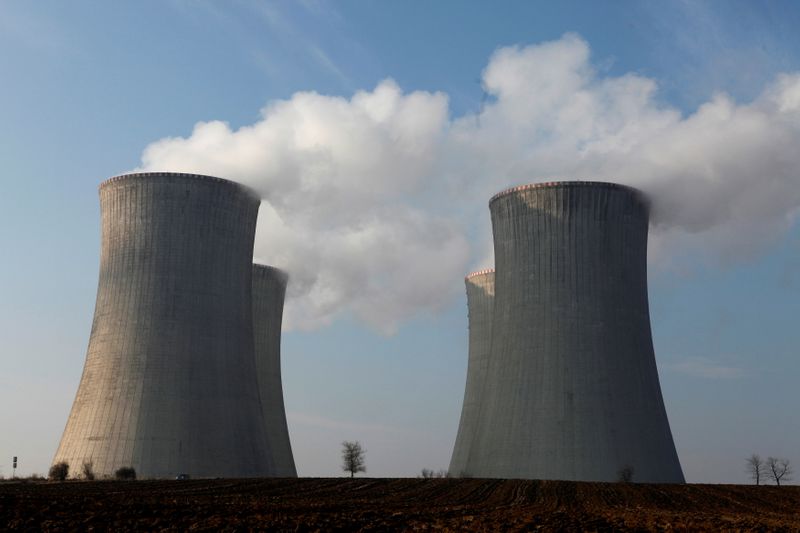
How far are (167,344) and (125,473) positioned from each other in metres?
3.37

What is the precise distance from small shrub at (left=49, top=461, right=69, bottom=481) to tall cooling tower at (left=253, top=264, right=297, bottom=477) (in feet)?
24.0

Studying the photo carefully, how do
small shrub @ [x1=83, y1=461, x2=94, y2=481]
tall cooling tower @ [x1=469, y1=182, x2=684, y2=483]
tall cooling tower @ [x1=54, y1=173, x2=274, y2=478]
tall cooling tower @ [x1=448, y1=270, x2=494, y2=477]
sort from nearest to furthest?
tall cooling tower @ [x1=469, y1=182, x2=684, y2=483] → small shrub @ [x1=83, y1=461, x2=94, y2=481] → tall cooling tower @ [x1=54, y1=173, x2=274, y2=478] → tall cooling tower @ [x1=448, y1=270, x2=494, y2=477]

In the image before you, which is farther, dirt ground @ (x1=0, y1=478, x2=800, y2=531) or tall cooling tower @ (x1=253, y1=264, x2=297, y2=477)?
tall cooling tower @ (x1=253, y1=264, x2=297, y2=477)

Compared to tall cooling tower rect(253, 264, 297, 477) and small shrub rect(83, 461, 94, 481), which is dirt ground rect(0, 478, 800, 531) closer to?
small shrub rect(83, 461, 94, 481)

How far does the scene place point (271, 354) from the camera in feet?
115

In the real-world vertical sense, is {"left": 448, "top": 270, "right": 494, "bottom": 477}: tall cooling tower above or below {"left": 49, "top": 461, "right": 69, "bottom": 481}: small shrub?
above

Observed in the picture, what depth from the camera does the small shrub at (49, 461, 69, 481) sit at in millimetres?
26812

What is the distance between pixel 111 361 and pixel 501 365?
10034 millimetres

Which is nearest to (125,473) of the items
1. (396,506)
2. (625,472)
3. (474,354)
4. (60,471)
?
(60,471)

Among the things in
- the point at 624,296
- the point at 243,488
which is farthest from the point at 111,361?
the point at 624,296

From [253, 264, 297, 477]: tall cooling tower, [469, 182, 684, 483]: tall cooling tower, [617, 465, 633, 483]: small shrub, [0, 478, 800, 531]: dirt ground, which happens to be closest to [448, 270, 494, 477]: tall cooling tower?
[253, 264, 297, 477]: tall cooling tower

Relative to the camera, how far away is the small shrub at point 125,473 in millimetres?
26188

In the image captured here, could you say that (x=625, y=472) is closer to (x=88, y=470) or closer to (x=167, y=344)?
(x=167, y=344)

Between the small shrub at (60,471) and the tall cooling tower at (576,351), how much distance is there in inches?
424
